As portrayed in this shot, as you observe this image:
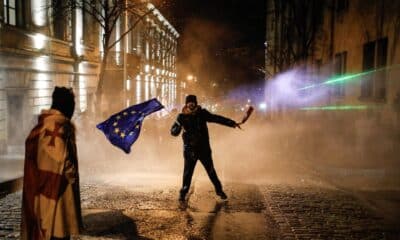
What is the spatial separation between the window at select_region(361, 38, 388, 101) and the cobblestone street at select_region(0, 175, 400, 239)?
6.37 m

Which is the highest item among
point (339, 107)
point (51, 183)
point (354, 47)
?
point (354, 47)

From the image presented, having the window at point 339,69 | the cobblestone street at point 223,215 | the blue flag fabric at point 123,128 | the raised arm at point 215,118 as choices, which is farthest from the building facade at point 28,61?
the window at point 339,69

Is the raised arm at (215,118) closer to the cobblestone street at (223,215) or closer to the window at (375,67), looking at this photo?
the cobblestone street at (223,215)

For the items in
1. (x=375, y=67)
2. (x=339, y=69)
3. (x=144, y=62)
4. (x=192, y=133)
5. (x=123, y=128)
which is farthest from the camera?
(x=144, y=62)

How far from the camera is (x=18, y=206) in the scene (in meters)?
7.41

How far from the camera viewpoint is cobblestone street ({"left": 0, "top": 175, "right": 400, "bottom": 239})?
236 inches

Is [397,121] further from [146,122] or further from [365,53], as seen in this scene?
[146,122]

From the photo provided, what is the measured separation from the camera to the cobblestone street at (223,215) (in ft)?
19.7

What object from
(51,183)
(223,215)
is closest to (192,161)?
(223,215)

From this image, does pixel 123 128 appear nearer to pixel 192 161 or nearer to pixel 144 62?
pixel 192 161

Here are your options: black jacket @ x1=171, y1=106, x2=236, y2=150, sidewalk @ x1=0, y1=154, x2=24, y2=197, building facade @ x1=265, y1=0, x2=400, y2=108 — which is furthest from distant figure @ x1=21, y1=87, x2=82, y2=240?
building facade @ x1=265, y1=0, x2=400, y2=108

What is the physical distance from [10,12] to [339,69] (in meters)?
12.3

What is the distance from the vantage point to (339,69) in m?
19.3

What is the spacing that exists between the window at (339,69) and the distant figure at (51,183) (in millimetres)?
15625
